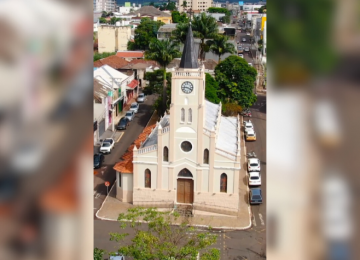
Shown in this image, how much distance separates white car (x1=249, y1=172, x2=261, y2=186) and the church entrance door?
9.72ft

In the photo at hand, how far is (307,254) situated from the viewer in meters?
2.82

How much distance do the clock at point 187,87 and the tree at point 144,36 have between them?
35130mm

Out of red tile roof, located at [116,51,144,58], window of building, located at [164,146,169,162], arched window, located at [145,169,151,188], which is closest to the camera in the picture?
window of building, located at [164,146,169,162]

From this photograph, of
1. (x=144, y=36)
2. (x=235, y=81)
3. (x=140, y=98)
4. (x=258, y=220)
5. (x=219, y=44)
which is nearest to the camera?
(x=258, y=220)

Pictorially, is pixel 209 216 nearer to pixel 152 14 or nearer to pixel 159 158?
pixel 159 158

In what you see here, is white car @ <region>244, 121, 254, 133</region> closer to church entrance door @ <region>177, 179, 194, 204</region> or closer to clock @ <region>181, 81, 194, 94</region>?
church entrance door @ <region>177, 179, 194, 204</region>

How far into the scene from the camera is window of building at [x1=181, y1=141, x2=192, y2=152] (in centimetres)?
1734

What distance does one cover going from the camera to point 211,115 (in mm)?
21125

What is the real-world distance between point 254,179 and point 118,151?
7.65 metres

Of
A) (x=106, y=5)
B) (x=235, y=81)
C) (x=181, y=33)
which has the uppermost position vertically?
(x=106, y=5)

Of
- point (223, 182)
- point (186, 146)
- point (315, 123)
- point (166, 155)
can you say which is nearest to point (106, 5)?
point (166, 155)

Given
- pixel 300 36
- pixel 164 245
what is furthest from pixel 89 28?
pixel 164 245

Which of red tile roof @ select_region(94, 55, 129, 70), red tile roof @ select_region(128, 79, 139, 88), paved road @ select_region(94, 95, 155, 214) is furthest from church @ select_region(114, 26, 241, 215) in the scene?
red tile roof @ select_region(94, 55, 129, 70)

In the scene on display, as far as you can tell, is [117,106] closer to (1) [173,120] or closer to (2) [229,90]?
(2) [229,90]
